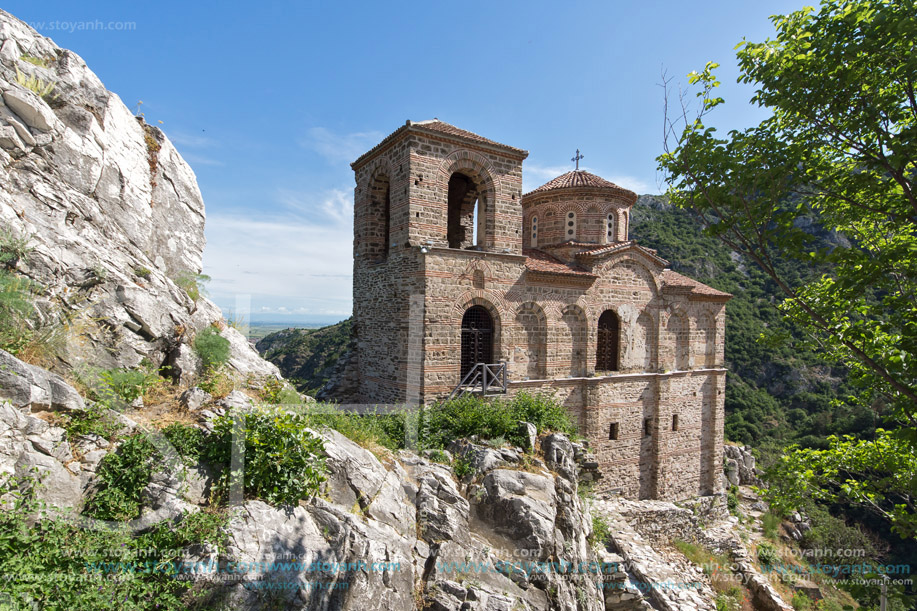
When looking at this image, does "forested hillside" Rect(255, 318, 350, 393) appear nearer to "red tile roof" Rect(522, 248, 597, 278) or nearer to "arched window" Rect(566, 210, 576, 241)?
"red tile roof" Rect(522, 248, 597, 278)

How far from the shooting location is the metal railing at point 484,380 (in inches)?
448

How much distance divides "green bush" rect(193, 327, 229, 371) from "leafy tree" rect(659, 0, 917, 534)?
Answer: 8.25m

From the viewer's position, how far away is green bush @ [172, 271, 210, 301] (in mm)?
9430

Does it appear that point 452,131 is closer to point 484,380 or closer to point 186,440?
point 484,380

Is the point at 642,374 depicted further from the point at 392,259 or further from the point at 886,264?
the point at 886,264

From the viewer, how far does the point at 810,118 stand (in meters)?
5.77

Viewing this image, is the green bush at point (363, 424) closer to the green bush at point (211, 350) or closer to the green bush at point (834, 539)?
the green bush at point (211, 350)

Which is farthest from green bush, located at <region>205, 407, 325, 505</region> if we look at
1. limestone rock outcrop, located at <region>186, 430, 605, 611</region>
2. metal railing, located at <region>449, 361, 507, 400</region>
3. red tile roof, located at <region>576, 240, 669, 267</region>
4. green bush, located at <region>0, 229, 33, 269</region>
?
red tile roof, located at <region>576, 240, 669, 267</region>

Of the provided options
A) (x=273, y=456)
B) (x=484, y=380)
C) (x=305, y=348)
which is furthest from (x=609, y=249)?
(x=305, y=348)

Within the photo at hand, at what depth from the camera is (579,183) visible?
51.6ft

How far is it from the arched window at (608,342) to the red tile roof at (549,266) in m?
1.89

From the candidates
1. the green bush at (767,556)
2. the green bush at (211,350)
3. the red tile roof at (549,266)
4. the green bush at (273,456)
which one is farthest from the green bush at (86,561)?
the green bush at (767,556)

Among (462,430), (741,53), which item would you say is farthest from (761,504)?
(741,53)

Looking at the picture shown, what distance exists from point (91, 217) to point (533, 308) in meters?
10.3
